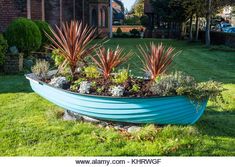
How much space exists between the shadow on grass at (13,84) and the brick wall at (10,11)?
12.7 ft

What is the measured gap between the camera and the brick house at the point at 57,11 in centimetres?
1508

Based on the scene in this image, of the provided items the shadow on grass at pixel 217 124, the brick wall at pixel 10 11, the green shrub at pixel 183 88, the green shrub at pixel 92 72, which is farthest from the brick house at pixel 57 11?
the green shrub at pixel 183 88

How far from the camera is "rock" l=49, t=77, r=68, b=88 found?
6.97 meters

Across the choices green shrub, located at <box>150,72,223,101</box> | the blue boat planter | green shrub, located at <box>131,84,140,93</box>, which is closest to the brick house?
the blue boat planter

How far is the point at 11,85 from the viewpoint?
1045 centimetres

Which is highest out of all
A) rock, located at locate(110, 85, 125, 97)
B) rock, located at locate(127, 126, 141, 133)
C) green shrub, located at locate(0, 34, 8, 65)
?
green shrub, located at locate(0, 34, 8, 65)

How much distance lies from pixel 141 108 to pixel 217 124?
1781 mm

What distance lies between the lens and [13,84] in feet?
34.8

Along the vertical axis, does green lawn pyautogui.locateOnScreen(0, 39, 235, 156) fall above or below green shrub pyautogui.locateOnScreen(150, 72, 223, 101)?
below

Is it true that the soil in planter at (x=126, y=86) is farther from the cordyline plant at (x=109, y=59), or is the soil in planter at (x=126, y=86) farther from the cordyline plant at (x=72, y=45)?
the cordyline plant at (x=72, y=45)

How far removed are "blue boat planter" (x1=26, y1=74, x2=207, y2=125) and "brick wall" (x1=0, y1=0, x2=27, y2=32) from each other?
9364mm

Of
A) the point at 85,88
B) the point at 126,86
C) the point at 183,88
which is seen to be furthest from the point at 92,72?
the point at 183,88

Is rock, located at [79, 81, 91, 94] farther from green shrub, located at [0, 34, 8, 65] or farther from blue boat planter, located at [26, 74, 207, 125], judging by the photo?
green shrub, located at [0, 34, 8, 65]
